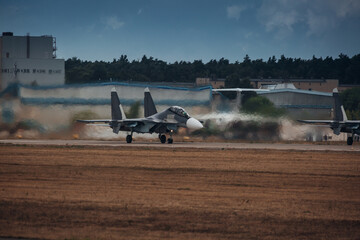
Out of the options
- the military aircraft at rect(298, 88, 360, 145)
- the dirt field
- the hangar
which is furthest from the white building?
the dirt field

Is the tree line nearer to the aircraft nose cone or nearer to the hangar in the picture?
the hangar

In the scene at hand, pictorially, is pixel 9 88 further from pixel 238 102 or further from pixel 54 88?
pixel 238 102

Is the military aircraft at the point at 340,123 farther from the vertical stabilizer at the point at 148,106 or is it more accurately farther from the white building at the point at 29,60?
the white building at the point at 29,60

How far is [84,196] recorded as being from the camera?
1838cm

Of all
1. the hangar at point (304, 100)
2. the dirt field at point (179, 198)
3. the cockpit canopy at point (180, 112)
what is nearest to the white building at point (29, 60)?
the hangar at point (304, 100)

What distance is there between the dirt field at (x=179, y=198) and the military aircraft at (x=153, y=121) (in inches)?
464

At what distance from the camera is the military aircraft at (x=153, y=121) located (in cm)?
4238

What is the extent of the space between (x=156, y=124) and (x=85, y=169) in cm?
1807

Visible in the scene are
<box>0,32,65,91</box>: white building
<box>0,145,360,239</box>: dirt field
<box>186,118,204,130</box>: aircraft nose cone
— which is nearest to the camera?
<box>0,145,360,239</box>: dirt field

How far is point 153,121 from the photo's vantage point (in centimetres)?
4303

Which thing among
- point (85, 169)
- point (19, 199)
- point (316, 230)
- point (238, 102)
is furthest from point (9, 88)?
point (316, 230)

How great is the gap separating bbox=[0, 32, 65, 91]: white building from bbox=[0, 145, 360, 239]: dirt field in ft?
171

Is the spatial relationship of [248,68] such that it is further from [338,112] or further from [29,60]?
[338,112]

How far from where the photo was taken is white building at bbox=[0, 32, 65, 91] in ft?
263
